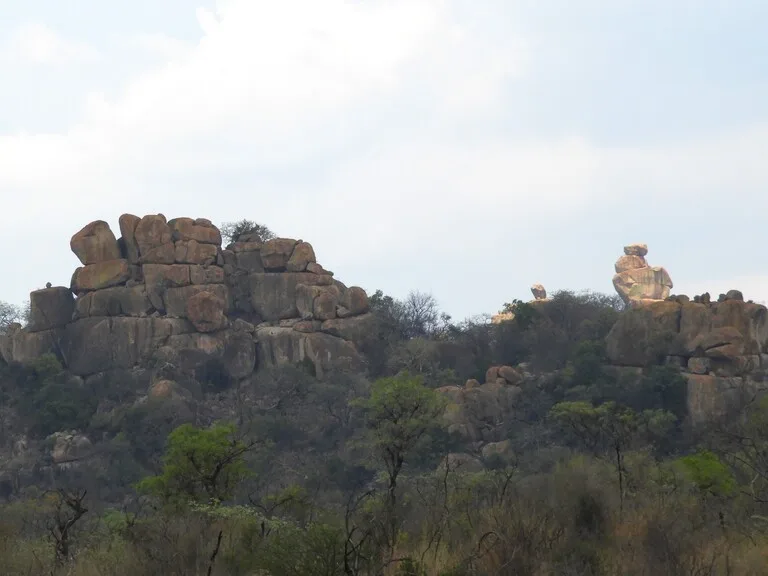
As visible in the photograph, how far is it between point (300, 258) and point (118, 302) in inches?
370

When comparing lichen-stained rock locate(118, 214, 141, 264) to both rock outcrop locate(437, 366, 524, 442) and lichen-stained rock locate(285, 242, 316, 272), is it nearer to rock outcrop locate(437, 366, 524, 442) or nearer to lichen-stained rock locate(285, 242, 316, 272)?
lichen-stained rock locate(285, 242, 316, 272)

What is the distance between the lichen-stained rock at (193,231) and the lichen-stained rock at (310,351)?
5850 mm

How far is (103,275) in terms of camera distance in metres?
60.2

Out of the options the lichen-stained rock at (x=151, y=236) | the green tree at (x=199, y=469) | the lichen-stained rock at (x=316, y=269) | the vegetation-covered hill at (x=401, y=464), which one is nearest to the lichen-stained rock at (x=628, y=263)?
the vegetation-covered hill at (x=401, y=464)

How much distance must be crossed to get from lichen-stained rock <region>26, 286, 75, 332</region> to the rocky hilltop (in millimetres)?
51

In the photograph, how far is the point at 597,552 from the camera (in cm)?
1484

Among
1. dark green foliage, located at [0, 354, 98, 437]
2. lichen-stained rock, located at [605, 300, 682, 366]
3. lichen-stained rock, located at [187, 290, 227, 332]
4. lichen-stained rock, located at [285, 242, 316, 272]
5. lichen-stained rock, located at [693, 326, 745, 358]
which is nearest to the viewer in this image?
lichen-stained rock, located at [693, 326, 745, 358]

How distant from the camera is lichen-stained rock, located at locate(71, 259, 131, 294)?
60.1m

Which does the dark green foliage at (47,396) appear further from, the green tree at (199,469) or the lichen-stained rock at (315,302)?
the green tree at (199,469)

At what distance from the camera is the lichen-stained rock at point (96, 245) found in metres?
60.7

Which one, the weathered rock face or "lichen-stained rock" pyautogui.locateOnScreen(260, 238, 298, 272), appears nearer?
"lichen-stained rock" pyautogui.locateOnScreen(260, 238, 298, 272)

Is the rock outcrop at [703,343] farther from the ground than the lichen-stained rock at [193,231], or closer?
closer

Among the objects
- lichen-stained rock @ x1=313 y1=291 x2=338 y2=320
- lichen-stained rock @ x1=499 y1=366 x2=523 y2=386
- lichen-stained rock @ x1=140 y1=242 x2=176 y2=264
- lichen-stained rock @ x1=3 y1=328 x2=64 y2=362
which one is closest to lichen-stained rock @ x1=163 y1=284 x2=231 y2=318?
lichen-stained rock @ x1=140 y1=242 x2=176 y2=264

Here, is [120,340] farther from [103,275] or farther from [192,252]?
[192,252]
